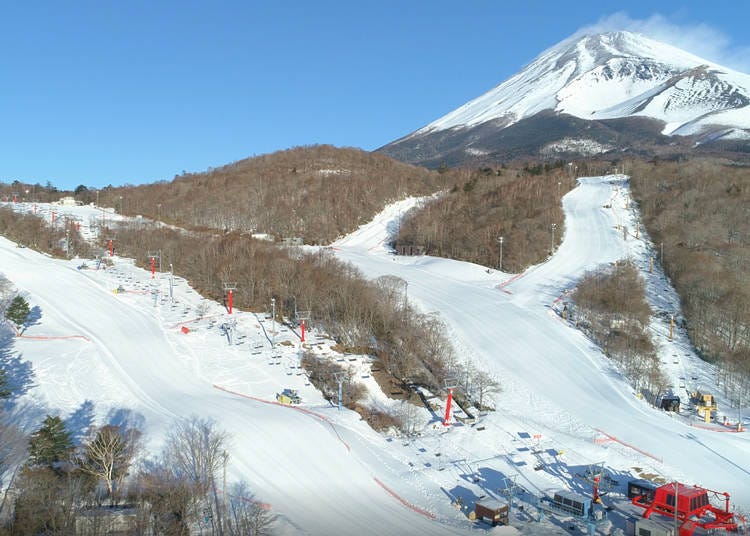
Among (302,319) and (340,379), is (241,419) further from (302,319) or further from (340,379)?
(302,319)

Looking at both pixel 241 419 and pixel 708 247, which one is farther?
pixel 708 247

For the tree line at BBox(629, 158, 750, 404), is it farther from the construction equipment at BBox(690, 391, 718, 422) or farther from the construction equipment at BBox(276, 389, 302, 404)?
the construction equipment at BBox(276, 389, 302, 404)

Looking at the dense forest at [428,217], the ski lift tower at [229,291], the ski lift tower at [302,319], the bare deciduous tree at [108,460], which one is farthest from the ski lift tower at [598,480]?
the ski lift tower at [229,291]

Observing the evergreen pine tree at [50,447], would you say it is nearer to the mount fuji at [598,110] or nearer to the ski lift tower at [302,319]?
the ski lift tower at [302,319]

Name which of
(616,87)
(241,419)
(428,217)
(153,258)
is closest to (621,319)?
(241,419)

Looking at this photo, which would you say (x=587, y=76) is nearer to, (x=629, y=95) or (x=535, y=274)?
(x=629, y=95)

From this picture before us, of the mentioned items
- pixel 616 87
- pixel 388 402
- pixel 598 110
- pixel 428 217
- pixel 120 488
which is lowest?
pixel 120 488
